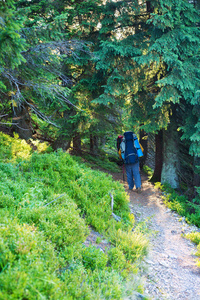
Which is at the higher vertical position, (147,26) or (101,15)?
(101,15)

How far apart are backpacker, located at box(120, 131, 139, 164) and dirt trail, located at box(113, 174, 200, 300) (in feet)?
5.78

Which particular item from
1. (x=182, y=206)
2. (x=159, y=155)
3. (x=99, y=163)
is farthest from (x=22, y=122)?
(x=182, y=206)

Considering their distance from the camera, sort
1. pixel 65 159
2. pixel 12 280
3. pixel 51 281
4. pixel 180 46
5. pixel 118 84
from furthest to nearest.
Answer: pixel 118 84 < pixel 180 46 < pixel 65 159 < pixel 51 281 < pixel 12 280

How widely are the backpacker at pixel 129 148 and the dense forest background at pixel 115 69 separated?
0.75 metres

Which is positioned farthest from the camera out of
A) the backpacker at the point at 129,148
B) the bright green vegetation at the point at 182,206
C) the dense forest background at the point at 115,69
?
the backpacker at the point at 129,148

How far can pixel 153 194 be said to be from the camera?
9445 mm

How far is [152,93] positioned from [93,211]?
651 centimetres

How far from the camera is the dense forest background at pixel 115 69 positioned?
6234 mm

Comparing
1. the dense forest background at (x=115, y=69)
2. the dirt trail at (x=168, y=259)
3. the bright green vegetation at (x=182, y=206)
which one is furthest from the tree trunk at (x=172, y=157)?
the dirt trail at (x=168, y=259)

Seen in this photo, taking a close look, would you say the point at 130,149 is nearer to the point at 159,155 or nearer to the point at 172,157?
the point at 172,157

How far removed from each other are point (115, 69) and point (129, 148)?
3.08 metres

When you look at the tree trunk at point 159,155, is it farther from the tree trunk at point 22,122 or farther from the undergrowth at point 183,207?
the tree trunk at point 22,122

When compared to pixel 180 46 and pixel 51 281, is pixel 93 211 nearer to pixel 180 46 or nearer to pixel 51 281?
pixel 51 281

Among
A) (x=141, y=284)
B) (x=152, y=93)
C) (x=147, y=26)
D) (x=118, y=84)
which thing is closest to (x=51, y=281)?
(x=141, y=284)
